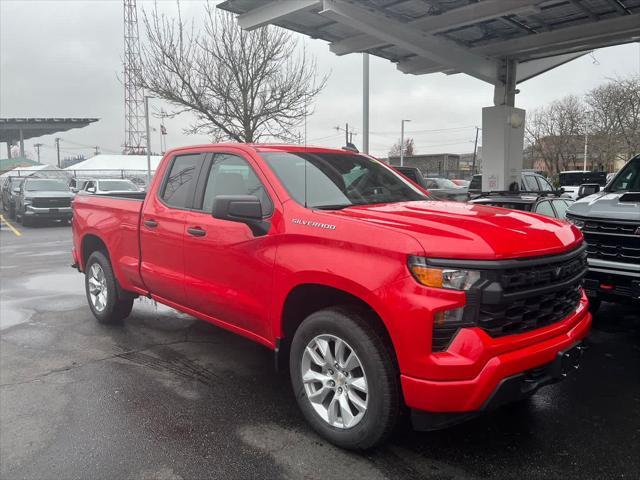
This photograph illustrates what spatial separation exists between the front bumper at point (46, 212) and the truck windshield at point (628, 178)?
18.0 m

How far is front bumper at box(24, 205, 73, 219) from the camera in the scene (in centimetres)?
1830

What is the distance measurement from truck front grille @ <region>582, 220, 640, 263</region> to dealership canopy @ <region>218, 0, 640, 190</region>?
4594 mm

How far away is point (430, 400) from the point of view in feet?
8.73

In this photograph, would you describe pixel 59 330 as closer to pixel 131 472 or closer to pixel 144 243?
pixel 144 243

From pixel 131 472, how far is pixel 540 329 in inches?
98.3

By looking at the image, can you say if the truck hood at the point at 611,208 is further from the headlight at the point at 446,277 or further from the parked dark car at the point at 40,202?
the parked dark car at the point at 40,202

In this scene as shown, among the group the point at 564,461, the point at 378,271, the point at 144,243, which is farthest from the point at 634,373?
the point at 144,243

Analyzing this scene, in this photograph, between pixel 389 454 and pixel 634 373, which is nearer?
pixel 389 454

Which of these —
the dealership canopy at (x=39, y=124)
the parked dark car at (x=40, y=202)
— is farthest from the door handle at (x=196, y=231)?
the dealership canopy at (x=39, y=124)

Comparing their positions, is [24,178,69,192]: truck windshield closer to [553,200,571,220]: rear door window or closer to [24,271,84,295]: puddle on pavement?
[24,271,84,295]: puddle on pavement

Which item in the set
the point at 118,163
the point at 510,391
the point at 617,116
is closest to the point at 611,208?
the point at 510,391

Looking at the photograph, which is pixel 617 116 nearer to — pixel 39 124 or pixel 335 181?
pixel 335 181

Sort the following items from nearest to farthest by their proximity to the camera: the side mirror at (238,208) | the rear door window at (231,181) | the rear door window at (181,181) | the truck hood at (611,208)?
the side mirror at (238,208), the rear door window at (231,181), the rear door window at (181,181), the truck hood at (611,208)

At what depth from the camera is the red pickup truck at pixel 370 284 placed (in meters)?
2.65
